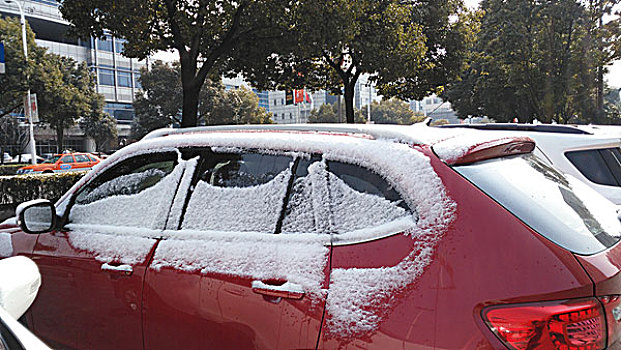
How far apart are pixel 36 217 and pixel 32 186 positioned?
9.71 meters

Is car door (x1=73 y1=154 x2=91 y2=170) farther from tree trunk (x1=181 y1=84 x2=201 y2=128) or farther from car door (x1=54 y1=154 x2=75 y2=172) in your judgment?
tree trunk (x1=181 y1=84 x2=201 y2=128)

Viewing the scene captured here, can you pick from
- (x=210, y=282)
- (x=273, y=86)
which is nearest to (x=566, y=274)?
(x=210, y=282)

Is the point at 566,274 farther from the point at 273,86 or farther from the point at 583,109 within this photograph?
the point at 583,109

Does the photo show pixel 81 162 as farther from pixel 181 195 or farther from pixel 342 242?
pixel 342 242

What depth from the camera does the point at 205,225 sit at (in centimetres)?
238

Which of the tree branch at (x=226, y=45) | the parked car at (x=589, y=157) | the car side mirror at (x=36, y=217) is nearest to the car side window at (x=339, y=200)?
the car side mirror at (x=36, y=217)

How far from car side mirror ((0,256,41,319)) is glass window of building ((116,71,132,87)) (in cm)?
6646

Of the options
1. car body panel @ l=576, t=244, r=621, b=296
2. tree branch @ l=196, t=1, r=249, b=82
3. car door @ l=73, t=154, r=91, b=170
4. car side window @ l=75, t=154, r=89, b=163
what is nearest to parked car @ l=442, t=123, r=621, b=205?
car body panel @ l=576, t=244, r=621, b=296

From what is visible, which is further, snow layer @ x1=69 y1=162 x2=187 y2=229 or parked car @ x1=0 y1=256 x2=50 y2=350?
snow layer @ x1=69 y1=162 x2=187 y2=229

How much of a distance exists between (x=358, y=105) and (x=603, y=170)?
340 ft

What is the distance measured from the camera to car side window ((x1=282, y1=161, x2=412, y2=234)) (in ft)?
6.33

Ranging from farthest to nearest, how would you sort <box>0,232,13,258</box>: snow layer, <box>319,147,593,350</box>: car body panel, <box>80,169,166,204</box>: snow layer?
<box>0,232,13,258</box>: snow layer, <box>80,169,166,204</box>: snow layer, <box>319,147,593,350</box>: car body panel

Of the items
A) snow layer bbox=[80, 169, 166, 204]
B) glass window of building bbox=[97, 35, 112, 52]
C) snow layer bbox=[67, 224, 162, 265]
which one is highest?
glass window of building bbox=[97, 35, 112, 52]

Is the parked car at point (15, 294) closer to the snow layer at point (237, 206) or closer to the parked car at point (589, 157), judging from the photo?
the snow layer at point (237, 206)
